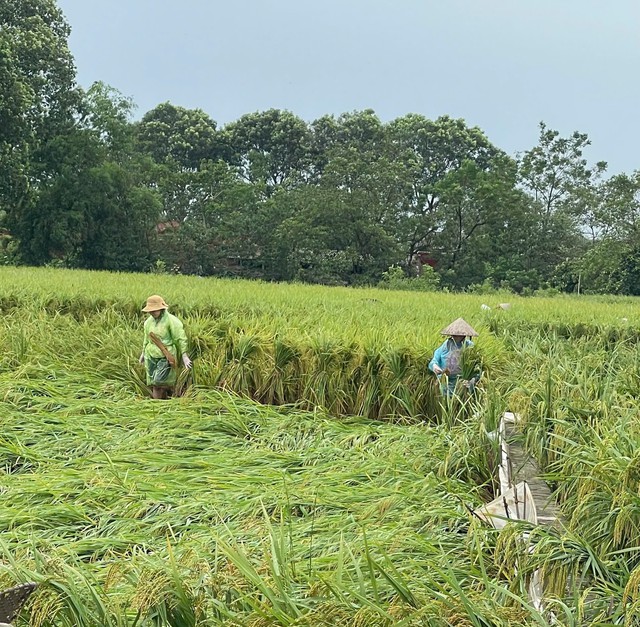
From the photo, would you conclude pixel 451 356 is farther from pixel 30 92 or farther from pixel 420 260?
pixel 420 260

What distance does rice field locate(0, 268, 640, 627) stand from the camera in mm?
1587

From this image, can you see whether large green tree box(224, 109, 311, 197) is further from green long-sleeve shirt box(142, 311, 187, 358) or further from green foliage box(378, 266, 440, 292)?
green long-sleeve shirt box(142, 311, 187, 358)

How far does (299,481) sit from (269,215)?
20.5 metres

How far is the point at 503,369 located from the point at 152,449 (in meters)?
2.83

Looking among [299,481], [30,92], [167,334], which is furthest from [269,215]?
[299,481]

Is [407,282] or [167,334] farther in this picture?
[407,282]

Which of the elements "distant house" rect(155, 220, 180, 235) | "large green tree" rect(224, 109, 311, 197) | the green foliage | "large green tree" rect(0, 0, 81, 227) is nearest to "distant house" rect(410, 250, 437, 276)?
the green foliage

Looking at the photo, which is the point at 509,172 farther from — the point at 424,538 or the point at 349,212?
the point at 424,538

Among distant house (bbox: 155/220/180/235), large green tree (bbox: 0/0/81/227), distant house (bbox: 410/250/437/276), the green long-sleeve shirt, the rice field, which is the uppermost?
large green tree (bbox: 0/0/81/227)

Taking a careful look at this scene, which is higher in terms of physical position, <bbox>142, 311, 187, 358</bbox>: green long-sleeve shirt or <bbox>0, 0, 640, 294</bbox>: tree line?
<bbox>0, 0, 640, 294</bbox>: tree line

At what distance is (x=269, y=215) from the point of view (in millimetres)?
22859

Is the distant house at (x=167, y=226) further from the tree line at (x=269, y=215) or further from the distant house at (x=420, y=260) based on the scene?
the distant house at (x=420, y=260)

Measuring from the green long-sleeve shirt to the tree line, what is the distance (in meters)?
15.4

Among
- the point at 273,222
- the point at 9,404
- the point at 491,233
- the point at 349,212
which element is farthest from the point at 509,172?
the point at 9,404
